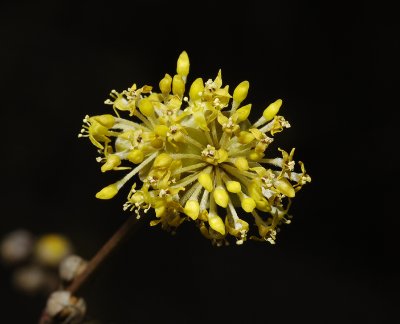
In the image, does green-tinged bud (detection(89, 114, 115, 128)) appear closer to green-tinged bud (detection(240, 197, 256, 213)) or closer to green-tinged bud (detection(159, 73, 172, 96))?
green-tinged bud (detection(159, 73, 172, 96))

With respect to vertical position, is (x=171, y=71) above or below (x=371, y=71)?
above

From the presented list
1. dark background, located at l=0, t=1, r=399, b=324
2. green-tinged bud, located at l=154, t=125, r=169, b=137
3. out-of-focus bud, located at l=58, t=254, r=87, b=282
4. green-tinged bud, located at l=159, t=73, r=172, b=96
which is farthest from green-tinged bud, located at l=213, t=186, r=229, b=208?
dark background, located at l=0, t=1, r=399, b=324

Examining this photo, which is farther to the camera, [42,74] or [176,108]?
[42,74]

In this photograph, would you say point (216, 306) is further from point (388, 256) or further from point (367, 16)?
point (367, 16)

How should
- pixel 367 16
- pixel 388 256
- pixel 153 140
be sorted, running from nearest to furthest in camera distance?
pixel 153 140 → pixel 367 16 → pixel 388 256

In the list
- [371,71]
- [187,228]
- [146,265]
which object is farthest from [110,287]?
[371,71]

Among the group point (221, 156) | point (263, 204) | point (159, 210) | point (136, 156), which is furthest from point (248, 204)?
point (136, 156)
